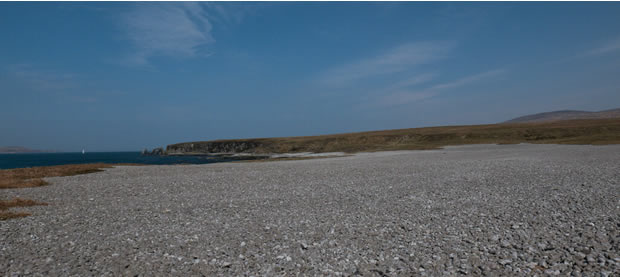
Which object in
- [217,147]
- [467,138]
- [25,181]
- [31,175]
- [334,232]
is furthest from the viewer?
[217,147]

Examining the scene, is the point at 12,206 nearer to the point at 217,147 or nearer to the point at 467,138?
the point at 467,138

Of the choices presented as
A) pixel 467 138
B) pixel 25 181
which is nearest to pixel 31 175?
pixel 25 181

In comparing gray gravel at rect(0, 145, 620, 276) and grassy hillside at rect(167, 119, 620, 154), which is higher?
grassy hillside at rect(167, 119, 620, 154)

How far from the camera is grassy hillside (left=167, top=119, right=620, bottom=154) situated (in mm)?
76438

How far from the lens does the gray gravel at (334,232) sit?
7.62m

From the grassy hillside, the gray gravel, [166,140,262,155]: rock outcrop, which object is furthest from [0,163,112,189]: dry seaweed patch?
[166,140,262,155]: rock outcrop

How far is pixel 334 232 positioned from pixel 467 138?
9443 centimetres

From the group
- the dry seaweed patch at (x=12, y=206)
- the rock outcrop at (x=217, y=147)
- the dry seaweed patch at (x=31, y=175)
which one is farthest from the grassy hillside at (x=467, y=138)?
the dry seaweed patch at (x=12, y=206)

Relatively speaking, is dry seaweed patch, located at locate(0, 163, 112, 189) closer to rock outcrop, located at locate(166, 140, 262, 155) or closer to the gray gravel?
the gray gravel

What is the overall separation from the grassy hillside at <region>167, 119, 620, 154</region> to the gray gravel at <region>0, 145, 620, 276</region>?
60.6m

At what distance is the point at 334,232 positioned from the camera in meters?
10.3

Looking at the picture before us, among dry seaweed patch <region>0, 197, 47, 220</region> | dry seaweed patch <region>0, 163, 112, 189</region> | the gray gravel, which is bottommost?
the gray gravel

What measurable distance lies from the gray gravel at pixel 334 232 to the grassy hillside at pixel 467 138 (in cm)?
6059

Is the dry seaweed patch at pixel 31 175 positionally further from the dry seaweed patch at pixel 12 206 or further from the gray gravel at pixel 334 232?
the dry seaweed patch at pixel 12 206
